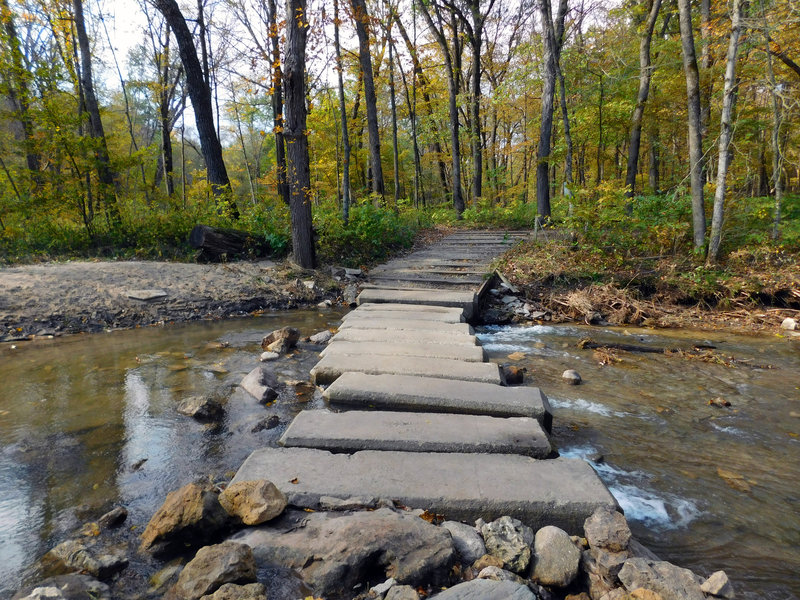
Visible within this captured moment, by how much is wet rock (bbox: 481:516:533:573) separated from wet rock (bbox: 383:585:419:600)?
473mm

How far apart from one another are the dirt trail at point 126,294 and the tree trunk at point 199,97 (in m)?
3.11

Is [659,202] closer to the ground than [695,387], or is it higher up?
higher up

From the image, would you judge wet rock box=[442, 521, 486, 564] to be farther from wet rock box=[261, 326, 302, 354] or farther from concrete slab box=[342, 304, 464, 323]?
concrete slab box=[342, 304, 464, 323]

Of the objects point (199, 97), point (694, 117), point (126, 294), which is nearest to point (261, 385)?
point (126, 294)

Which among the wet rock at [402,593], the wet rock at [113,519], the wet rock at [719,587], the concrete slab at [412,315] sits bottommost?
the wet rock at [719,587]

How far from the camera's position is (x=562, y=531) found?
6.81 ft

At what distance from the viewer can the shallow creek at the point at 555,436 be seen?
2.37m

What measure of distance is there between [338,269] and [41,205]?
607 cm

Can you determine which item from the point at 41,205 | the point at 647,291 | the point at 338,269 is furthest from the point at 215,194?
the point at 647,291

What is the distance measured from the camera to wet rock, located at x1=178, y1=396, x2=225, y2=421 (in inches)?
142

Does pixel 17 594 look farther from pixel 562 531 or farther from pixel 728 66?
pixel 728 66

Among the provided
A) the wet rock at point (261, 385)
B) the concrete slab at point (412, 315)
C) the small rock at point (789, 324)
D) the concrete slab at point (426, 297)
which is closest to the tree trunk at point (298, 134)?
the concrete slab at point (426, 297)

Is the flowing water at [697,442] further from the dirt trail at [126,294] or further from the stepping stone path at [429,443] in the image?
the dirt trail at [126,294]

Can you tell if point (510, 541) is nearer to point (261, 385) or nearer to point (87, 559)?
point (87, 559)
